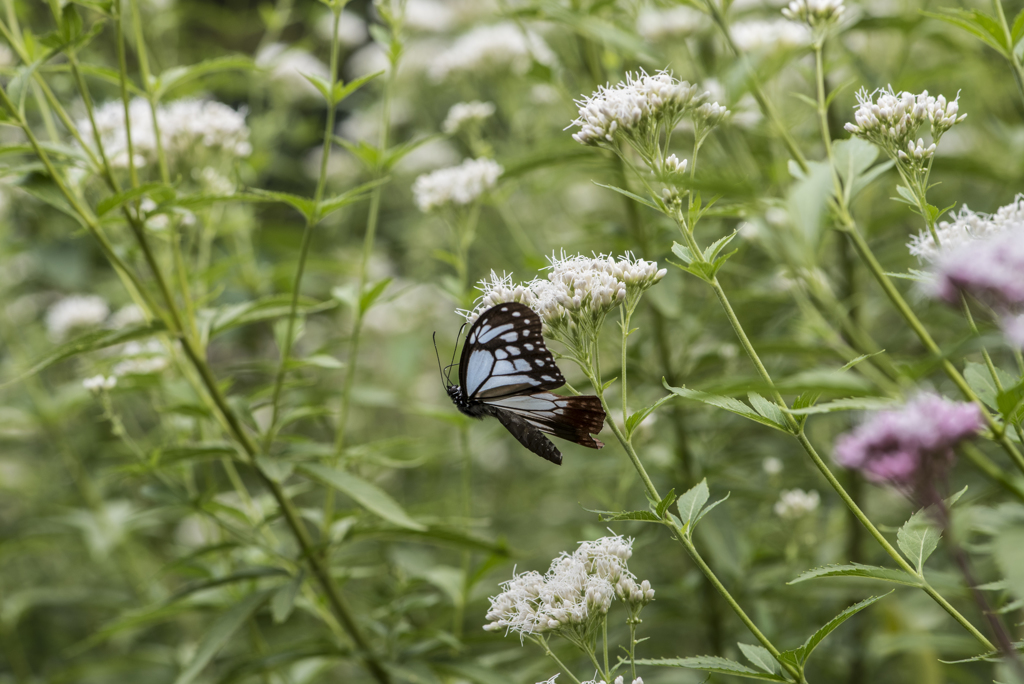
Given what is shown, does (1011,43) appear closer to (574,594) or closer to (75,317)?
(574,594)

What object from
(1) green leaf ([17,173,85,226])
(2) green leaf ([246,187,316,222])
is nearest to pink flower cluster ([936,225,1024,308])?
(2) green leaf ([246,187,316,222])

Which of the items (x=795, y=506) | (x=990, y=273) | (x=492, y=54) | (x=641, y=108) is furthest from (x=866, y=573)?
(x=492, y=54)

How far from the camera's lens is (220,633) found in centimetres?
184

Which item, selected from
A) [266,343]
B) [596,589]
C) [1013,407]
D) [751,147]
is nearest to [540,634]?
[596,589]

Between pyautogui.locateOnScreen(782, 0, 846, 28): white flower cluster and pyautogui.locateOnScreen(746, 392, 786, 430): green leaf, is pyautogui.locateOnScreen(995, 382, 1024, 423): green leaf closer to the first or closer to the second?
pyautogui.locateOnScreen(746, 392, 786, 430): green leaf

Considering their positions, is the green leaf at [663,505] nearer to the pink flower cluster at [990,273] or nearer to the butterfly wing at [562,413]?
the butterfly wing at [562,413]

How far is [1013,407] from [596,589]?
0.71m

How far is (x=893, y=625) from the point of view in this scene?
2275 mm

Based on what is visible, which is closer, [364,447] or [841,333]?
[364,447]

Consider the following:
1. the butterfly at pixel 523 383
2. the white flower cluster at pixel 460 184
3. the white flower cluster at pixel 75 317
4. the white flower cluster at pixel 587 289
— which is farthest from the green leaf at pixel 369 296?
the white flower cluster at pixel 75 317

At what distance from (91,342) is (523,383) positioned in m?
0.95

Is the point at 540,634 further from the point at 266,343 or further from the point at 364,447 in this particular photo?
the point at 266,343

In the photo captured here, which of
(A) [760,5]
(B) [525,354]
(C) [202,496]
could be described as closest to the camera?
(B) [525,354]

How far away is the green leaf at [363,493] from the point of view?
5.92 ft
